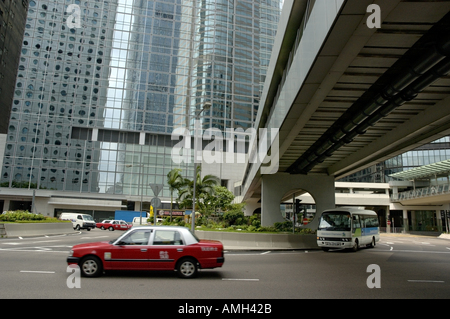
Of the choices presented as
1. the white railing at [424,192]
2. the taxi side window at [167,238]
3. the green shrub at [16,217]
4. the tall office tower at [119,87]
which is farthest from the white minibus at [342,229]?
the tall office tower at [119,87]

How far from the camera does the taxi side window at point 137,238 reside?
9.03 metres

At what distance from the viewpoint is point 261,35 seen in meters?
70.4

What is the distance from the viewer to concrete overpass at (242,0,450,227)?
22.5 feet

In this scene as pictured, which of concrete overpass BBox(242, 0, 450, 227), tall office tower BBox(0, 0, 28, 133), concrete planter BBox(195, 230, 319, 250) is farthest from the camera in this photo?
tall office tower BBox(0, 0, 28, 133)

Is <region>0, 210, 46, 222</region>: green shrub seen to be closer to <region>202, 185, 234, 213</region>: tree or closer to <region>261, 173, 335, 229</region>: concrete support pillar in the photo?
<region>202, 185, 234, 213</region>: tree

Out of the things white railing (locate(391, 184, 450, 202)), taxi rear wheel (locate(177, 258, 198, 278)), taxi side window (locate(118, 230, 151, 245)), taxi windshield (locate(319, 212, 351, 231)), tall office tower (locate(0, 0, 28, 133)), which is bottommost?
taxi rear wheel (locate(177, 258, 198, 278))

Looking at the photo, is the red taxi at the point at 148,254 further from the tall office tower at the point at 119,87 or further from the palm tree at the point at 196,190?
the tall office tower at the point at 119,87

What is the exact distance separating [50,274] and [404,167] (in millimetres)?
68851

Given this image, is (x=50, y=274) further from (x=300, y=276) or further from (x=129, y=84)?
(x=129, y=84)

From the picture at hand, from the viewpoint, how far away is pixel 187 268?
9.06 meters

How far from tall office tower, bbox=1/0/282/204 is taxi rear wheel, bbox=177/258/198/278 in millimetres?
50707

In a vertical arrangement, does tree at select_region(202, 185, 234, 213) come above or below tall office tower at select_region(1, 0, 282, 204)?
below

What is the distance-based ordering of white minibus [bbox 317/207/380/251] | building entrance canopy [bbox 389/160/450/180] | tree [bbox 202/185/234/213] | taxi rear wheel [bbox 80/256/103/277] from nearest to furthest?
taxi rear wheel [bbox 80/256/103/277] < white minibus [bbox 317/207/380/251] < tree [bbox 202/185/234/213] < building entrance canopy [bbox 389/160/450/180]

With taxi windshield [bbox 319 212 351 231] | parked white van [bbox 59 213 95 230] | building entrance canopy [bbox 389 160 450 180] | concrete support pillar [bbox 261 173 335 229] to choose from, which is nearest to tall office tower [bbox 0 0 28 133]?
parked white van [bbox 59 213 95 230]
